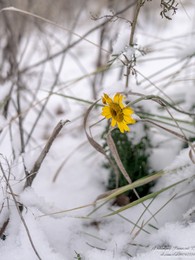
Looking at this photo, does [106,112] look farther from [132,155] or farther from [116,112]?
[132,155]

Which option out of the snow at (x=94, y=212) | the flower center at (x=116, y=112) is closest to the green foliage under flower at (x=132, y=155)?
the snow at (x=94, y=212)

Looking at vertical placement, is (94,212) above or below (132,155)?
below

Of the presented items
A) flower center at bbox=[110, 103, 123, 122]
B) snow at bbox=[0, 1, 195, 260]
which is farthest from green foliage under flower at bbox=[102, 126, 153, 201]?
flower center at bbox=[110, 103, 123, 122]

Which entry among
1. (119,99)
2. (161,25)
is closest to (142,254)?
(119,99)

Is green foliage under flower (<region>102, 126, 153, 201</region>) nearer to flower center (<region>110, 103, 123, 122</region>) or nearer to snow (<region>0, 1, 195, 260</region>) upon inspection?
snow (<region>0, 1, 195, 260</region>)

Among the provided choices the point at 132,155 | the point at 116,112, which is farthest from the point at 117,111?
the point at 132,155

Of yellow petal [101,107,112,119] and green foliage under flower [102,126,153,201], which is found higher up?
green foliage under flower [102,126,153,201]

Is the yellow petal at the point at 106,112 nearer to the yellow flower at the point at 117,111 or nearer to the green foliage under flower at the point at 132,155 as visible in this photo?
the yellow flower at the point at 117,111

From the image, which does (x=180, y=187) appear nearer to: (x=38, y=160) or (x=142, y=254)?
(x=142, y=254)
